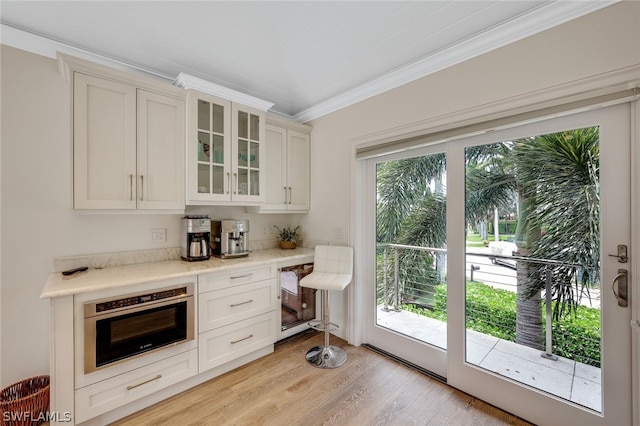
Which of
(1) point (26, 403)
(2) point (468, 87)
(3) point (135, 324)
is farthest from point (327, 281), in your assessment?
(1) point (26, 403)

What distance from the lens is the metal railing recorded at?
167 cm

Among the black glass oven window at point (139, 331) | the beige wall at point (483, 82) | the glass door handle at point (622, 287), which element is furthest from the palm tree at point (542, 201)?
the black glass oven window at point (139, 331)

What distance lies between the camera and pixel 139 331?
5.91 ft

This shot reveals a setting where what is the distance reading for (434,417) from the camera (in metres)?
1.76

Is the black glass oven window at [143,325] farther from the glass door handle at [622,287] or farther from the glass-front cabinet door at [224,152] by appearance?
the glass door handle at [622,287]

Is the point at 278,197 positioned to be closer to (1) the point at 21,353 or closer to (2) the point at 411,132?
(2) the point at 411,132

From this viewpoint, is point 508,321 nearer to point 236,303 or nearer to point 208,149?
point 236,303

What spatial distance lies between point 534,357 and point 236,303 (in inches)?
89.1

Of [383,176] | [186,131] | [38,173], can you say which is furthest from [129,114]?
[383,176]

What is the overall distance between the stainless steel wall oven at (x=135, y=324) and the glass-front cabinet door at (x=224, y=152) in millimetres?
833

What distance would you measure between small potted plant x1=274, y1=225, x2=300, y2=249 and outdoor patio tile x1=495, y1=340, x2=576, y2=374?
2.17 meters

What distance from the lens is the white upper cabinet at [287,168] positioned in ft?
9.55

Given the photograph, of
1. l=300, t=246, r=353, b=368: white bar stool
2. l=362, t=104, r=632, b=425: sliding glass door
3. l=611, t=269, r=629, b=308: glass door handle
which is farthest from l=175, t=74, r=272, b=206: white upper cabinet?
l=611, t=269, r=629, b=308: glass door handle

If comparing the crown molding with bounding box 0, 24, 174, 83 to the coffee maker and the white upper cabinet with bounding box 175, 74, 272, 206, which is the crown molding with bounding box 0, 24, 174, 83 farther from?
the coffee maker
